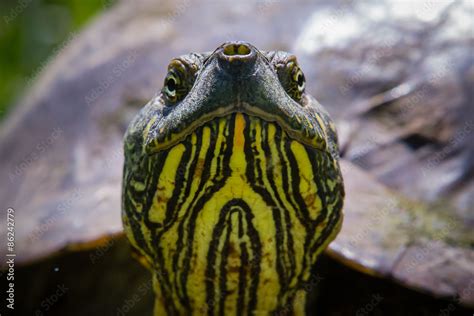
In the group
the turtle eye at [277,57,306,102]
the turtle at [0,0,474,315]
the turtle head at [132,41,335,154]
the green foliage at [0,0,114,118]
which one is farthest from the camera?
the green foliage at [0,0,114,118]

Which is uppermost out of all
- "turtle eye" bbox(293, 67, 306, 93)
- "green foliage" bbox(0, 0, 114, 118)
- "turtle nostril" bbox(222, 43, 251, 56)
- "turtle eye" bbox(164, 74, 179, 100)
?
"green foliage" bbox(0, 0, 114, 118)

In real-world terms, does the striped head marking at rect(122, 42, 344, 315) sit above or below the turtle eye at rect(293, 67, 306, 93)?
below

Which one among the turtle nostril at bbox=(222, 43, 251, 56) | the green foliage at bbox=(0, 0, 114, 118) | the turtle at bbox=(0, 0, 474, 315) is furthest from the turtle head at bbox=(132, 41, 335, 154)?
the green foliage at bbox=(0, 0, 114, 118)

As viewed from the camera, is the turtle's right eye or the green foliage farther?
the green foliage

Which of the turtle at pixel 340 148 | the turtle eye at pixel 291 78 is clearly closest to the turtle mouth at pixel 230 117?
the turtle eye at pixel 291 78

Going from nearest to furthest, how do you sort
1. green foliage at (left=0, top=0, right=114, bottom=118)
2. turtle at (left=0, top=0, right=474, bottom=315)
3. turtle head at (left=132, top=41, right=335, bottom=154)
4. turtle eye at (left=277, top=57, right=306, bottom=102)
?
1. turtle head at (left=132, top=41, right=335, bottom=154)
2. turtle eye at (left=277, top=57, right=306, bottom=102)
3. turtle at (left=0, top=0, right=474, bottom=315)
4. green foliage at (left=0, top=0, right=114, bottom=118)

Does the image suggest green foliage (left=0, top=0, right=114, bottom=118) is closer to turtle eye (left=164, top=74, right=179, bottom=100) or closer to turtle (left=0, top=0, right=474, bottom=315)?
turtle (left=0, top=0, right=474, bottom=315)


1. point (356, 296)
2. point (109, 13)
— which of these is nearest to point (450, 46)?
point (356, 296)

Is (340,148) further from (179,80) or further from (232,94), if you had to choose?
(232,94)
